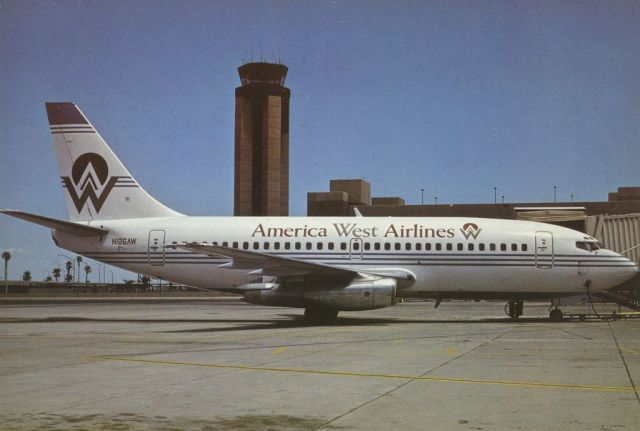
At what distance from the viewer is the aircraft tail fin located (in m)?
28.8

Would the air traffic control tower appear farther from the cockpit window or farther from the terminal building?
the cockpit window

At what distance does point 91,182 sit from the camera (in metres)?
28.8

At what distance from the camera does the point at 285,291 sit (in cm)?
2469

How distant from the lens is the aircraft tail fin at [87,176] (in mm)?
28766

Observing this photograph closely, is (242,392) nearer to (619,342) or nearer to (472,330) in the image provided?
(619,342)

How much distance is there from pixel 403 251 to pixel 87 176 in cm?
1354

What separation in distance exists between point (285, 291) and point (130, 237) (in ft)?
23.7

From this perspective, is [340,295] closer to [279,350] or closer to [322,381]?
[279,350]

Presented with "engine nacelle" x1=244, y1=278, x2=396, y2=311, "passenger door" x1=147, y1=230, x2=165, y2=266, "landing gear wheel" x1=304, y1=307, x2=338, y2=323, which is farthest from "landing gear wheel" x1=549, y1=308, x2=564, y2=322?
"passenger door" x1=147, y1=230, x2=165, y2=266

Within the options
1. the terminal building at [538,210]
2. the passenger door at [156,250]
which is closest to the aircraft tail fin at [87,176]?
the passenger door at [156,250]

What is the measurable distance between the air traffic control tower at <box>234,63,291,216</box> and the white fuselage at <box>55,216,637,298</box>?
97216 mm

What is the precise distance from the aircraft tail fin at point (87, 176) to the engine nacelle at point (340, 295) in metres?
7.55

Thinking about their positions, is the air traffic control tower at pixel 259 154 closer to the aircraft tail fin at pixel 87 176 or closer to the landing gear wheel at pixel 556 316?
the aircraft tail fin at pixel 87 176

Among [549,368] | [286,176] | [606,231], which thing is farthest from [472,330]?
[286,176]
